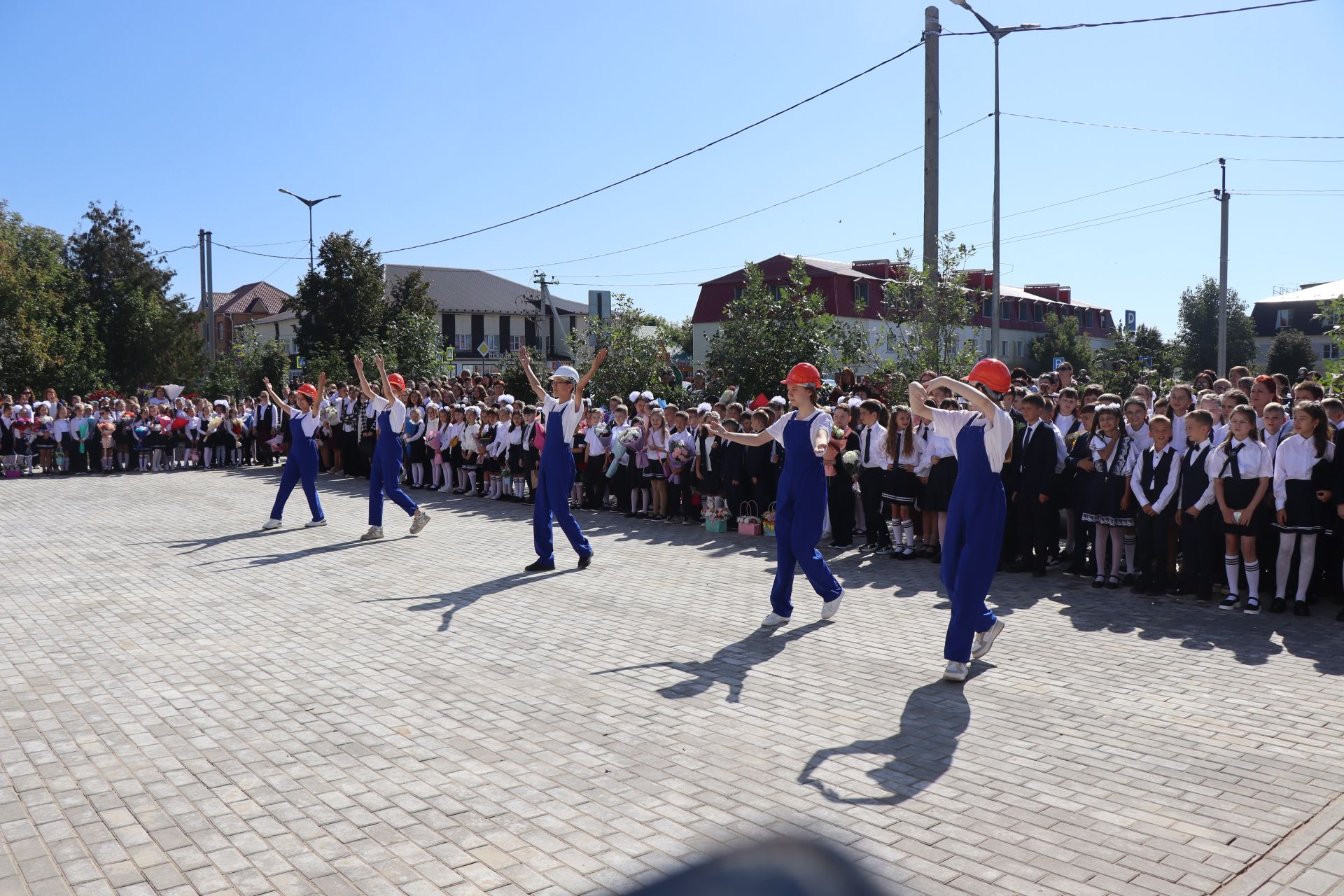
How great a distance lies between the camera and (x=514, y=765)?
17.5ft

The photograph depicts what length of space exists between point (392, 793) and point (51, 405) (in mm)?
24713

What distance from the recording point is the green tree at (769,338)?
19531 mm

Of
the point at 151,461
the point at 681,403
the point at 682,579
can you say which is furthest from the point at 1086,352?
the point at 682,579

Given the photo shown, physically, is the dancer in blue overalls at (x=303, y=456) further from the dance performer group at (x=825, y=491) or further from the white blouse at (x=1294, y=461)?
the white blouse at (x=1294, y=461)

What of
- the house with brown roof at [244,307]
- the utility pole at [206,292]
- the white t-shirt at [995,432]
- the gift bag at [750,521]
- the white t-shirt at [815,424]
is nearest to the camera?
the white t-shirt at [995,432]

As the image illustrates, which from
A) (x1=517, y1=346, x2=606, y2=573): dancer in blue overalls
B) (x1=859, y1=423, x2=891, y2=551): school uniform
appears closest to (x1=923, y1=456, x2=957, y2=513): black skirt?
(x1=859, y1=423, x2=891, y2=551): school uniform

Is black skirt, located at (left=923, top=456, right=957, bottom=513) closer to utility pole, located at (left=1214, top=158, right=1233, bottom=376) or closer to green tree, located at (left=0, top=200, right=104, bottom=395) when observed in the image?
utility pole, located at (left=1214, top=158, right=1233, bottom=376)

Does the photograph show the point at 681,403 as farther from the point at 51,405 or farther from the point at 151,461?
the point at 51,405

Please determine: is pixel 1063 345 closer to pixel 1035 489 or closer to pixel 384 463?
pixel 1035 489

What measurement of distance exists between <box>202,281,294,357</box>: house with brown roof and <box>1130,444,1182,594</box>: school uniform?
85.8 m

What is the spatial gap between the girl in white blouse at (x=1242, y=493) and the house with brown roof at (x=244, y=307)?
86.5 metres

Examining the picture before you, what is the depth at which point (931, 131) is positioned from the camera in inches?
614

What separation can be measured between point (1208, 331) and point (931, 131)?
50495mm

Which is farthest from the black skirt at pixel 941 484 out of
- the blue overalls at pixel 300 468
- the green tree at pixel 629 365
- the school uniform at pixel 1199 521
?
the green tree at pixel 629 365
